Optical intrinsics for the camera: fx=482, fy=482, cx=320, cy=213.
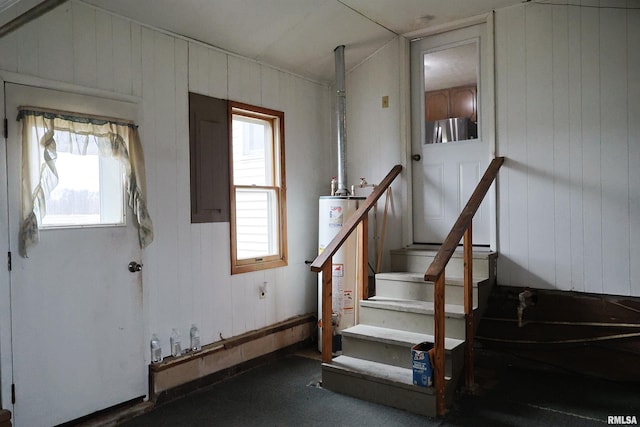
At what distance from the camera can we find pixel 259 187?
4.23 m

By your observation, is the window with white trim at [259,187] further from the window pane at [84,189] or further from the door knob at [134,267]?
the window pane at [84,189]

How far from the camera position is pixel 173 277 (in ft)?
11.4

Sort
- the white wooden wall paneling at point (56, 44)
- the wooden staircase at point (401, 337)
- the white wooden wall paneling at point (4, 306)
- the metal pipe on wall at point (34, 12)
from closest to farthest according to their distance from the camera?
the metal pipe on wall at point (34, 12)
the white wooden wall paneling at point (4, 306)
the white wooden wall paneling at point (56, 44)
the wooden staircase at point (401, 337)

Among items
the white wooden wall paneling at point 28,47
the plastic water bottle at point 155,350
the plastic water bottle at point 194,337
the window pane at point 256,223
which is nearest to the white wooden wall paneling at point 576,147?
the window pane at point 256,223

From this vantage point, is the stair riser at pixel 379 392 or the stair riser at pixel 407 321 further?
the stair riser at pixel 407 321

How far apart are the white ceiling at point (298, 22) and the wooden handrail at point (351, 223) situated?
4.04ft

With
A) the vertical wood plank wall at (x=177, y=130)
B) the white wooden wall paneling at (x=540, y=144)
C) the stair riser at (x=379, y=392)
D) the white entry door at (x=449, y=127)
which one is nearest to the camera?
the vertical wood plank wall at (x=177, y=130)

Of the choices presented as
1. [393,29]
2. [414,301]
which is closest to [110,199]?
[414,301]

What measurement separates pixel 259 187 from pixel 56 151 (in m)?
1.74

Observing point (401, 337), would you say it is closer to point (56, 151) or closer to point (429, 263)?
point (429, 263)

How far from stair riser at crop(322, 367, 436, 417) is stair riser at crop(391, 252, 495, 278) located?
1.20 metres

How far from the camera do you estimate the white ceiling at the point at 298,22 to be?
3.28 metres

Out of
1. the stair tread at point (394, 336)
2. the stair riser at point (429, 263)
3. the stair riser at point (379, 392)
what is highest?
the stair riser at point (429, 263)

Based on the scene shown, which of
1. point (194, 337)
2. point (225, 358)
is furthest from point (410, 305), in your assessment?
Result: point (194, 337)
